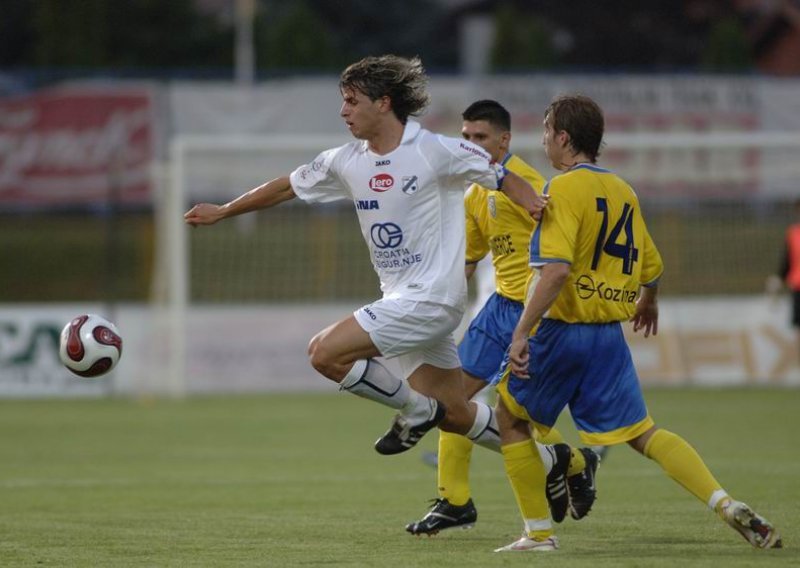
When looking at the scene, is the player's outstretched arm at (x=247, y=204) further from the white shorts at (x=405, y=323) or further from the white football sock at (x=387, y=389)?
the white football sock at (x=387, y=389)

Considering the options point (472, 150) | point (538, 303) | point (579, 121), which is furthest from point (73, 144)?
point (538, 303)

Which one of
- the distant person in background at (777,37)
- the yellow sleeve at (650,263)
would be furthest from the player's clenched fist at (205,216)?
the distant person in background at (777,37)

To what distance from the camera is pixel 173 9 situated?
45.9 metres

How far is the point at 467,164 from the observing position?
25.0 ft

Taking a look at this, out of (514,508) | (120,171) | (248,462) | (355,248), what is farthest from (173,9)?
(514,508)

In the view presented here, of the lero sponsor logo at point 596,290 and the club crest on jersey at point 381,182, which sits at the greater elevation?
the club crest on jersey at point 381,182

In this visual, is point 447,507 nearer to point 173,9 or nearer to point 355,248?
point 355,248

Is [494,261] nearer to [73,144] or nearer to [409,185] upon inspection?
[409,185]

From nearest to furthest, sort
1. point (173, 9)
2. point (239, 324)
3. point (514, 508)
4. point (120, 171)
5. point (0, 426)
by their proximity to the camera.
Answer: point (514, 508) → point (0, 426) → point (239, 324) → point (120, 171) → point (173, 9)

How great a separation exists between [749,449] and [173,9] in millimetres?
35575

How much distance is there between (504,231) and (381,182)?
122cm

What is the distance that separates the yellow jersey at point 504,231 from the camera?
8586mm

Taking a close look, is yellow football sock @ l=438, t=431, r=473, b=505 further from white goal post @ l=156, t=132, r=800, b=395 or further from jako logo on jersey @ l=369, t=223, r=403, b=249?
white goal post @ l=156, t=132, r=800, b=395

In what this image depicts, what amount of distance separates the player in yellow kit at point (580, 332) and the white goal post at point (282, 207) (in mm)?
12820
